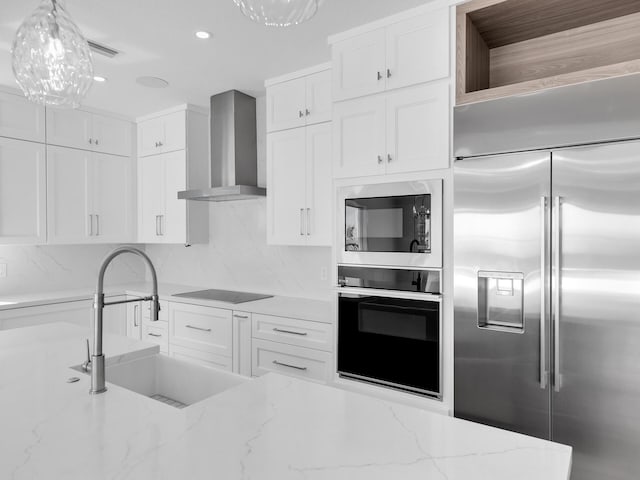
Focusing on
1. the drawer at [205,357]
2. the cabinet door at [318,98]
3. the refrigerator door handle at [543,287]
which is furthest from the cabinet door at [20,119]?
the refrigerator door handle at [543,287]

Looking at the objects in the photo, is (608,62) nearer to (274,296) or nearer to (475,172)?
(475,172)

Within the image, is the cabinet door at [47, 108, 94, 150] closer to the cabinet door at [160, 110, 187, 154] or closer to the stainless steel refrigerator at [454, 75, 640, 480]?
the cabinet door at [160, 110, 187, 154]

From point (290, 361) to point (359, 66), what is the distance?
6.29ft

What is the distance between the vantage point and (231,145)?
3.53 metres

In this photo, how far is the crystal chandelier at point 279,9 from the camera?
103 centimetres

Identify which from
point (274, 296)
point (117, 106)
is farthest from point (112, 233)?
point (274, 296)

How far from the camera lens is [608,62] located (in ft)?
6.86

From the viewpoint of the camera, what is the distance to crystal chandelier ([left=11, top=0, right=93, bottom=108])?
1.38m

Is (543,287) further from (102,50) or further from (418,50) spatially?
(102,50)

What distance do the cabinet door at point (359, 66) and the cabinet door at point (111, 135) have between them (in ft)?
8.52

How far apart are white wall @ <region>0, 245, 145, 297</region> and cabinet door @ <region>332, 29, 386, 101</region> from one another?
2687 millimetres

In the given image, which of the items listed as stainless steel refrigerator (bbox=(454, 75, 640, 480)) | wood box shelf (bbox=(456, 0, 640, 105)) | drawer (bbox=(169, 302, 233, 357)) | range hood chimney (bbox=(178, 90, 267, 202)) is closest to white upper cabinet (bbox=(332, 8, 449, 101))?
wood box shelf (bbox=(456, 0, 640, 105))

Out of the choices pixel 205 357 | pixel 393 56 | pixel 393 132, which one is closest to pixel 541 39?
pixel 393 56

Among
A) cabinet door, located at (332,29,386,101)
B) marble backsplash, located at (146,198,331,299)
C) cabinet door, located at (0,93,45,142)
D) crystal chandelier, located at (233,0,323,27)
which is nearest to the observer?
crystal chandelier, located at (233,0,323,27)
